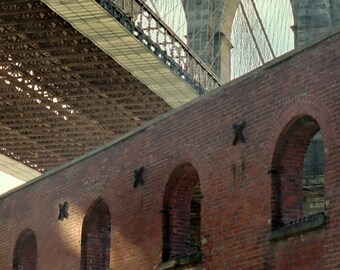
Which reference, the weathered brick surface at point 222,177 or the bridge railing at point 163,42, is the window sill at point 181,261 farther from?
the bridge railing at point 163,42

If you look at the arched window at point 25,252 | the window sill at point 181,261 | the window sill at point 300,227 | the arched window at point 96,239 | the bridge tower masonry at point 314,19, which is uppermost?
the bridge tower masonry at point 314,19

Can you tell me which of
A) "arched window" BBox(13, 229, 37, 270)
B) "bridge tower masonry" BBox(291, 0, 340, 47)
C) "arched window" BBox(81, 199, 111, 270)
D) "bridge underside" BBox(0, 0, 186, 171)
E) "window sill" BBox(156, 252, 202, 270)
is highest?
"bridge underside" BBox(0, 0, 186, 171)

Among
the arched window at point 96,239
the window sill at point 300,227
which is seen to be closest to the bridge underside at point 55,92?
the arched window at point 96,239

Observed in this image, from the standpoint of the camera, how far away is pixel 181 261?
75.2 ft

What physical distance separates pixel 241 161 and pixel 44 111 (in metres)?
25.3

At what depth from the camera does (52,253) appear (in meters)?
27.2

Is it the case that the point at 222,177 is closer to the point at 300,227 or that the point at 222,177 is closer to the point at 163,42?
the point at 300,227

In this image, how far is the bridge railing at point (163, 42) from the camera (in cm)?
3559

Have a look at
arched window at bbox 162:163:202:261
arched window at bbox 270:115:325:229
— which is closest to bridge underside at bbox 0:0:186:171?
arched window at bbox 162:163:202:261

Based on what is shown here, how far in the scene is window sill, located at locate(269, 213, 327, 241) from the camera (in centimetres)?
1967

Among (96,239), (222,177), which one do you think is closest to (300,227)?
(222,177)

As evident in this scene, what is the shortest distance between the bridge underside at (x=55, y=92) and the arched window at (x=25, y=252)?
30.9 feet

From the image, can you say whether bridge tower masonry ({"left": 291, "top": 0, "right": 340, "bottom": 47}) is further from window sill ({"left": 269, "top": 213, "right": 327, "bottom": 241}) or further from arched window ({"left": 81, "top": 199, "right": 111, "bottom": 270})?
window sill ({"left": 269, "top": 213, "right": 327, "bottom": 241})

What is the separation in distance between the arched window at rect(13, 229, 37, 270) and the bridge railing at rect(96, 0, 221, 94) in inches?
297
